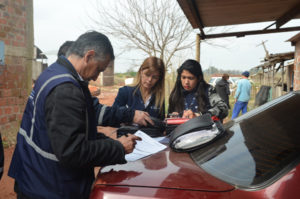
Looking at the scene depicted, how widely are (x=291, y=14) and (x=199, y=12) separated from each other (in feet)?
3.84

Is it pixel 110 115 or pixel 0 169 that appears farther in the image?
pixel 110 115

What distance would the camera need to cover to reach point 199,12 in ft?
9.17

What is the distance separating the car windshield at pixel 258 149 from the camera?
3.41 ft

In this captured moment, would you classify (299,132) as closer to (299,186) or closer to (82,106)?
(299,186)

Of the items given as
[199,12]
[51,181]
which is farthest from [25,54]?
[51,181]

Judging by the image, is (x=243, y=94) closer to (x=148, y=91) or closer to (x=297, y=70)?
(x=297, y=70)

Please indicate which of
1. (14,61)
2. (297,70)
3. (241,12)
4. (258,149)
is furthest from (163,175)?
(297,70)

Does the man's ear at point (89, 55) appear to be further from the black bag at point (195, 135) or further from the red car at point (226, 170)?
the black bag at point (195, 135)

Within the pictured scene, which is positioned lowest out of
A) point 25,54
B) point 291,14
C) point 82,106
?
point 82,106

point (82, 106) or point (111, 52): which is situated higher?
point (111, 52)

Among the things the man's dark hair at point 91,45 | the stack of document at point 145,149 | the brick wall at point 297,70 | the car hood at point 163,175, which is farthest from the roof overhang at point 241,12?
the brick wall at point 297,70

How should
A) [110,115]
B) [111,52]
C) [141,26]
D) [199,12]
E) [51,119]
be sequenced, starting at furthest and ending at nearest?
[141,26] → [199,12] → [110,115] → [111,52] → [51,119]

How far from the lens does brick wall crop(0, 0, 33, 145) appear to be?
179 inches

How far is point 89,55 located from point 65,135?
44 centimetres
